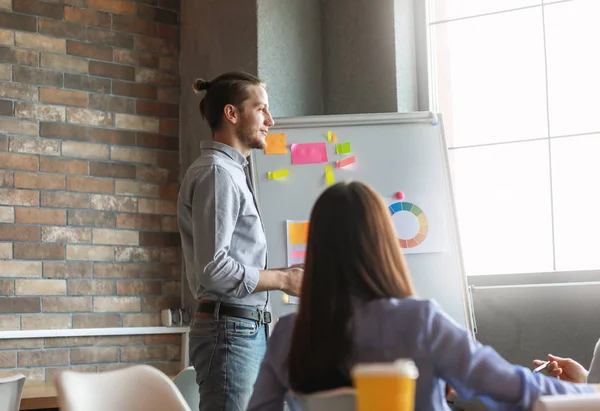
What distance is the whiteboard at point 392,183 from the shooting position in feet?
11.2

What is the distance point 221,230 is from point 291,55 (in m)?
1.86

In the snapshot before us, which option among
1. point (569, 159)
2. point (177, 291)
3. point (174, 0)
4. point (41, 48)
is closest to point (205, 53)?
point (174, 0)

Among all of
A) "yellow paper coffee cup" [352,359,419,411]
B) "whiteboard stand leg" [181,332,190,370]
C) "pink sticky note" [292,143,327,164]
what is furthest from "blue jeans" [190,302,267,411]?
"whiteboard stand leg" [181,332,190,370]

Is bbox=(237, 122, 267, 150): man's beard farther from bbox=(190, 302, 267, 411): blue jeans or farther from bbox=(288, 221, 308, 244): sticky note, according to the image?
bbox=(288, 221, 308, 244): sticky note

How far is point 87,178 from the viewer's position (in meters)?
4.14

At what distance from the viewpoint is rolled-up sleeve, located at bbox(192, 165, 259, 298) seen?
2404 millimetres

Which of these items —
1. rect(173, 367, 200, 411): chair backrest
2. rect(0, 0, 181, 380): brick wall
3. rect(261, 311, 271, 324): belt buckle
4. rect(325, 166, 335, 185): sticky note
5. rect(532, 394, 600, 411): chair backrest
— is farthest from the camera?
rect(0, 0, 181, 380): brick wall

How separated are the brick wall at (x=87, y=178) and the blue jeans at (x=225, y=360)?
5.66 feet

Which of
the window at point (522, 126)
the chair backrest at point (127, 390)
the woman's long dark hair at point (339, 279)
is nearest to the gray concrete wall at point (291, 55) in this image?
the window at point (522, 126)

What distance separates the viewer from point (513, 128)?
12.3ft

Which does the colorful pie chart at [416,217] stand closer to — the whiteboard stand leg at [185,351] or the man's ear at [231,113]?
the man's ear at [231,113]

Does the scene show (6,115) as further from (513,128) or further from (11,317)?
(513,128)

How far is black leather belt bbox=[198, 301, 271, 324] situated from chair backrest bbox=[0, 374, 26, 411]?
636mm

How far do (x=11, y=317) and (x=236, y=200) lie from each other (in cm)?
184
